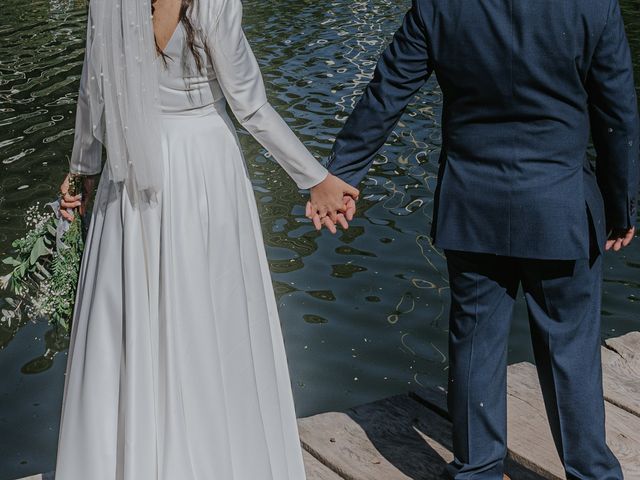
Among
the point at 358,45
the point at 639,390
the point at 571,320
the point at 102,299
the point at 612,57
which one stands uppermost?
the point at 612,57

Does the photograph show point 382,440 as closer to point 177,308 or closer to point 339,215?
point 339,215

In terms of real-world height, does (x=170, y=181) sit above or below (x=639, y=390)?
above

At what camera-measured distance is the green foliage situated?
3.72 m

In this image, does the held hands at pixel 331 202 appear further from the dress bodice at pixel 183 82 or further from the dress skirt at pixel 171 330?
the dress bodice at pixel 183 82

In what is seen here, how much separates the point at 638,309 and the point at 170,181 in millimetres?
4465

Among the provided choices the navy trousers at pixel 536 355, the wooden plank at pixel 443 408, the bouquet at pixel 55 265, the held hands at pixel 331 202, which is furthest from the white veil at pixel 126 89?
the wooden plank at pixel 443 408

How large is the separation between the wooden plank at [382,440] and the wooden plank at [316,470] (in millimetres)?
21


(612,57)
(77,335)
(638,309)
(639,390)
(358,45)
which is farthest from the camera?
(358,45)

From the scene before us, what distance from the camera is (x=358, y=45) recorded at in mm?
15852

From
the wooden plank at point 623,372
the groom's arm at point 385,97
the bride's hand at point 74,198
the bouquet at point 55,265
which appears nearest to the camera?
the groom's arm at point 385,97

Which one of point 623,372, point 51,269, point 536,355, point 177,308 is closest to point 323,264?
point 623,372

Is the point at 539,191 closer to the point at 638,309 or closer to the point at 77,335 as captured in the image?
the point at 77,335

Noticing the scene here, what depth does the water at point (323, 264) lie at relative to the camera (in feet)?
20.0

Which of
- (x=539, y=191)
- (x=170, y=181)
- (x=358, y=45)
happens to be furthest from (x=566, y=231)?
(x=358, y=45)
